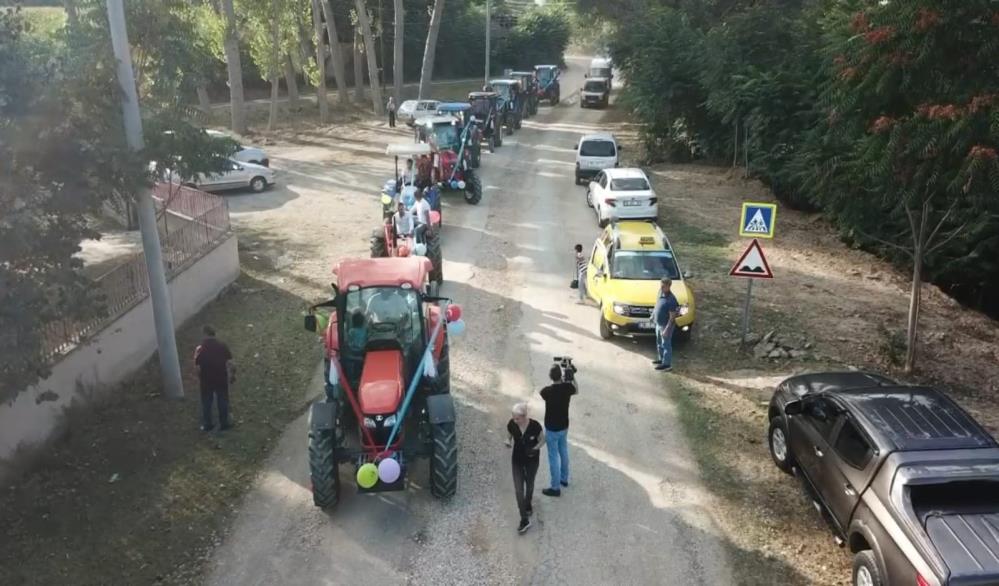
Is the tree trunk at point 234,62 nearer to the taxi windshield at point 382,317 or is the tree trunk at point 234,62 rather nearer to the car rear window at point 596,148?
the car rear window at point 596,148

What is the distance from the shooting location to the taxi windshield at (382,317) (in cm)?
927

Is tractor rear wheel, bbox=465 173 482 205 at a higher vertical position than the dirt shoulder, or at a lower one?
higher

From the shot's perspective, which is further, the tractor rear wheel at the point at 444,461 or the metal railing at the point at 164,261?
the metal railing at the point at 164,261

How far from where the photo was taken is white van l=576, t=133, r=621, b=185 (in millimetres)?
26484

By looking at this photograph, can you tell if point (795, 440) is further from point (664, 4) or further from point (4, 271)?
point (664, 4)

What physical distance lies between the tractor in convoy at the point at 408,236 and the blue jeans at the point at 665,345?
4058 mm

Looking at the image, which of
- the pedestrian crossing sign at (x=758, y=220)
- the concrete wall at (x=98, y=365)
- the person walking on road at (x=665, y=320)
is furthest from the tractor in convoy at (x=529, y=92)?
the person walking on road at (x=665, y=320)

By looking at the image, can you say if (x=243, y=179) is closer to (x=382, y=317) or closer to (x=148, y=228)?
(x=148, y=228)

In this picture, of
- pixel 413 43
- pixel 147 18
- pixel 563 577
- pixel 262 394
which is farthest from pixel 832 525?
pixel 413 43

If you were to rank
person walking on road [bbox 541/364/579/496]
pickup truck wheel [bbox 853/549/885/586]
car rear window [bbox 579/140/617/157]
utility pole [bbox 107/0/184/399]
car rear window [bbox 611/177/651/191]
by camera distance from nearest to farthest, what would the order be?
pickup truck wheel [bbox 853/549/885/586]
person walking on road [bbox 541/364/579/496]
utility pole [bbox 107/0/184/399]
car rear window [bbox 611/177/651/191]
car rear window [bbox 579/140/617/157]

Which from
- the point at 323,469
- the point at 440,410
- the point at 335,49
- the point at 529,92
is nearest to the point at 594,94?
the point at 529,92

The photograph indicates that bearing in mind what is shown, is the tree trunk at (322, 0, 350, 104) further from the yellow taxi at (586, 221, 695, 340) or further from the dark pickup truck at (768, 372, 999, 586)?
the dark pickup truck at (768, 372, 999, 586)

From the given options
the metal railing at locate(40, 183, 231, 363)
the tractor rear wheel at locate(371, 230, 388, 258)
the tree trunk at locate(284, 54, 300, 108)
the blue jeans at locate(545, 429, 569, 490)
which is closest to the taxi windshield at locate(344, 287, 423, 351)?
the blue jeans at locate(545, 429, 569, 490)

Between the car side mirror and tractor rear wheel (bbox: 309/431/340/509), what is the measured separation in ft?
16.6
